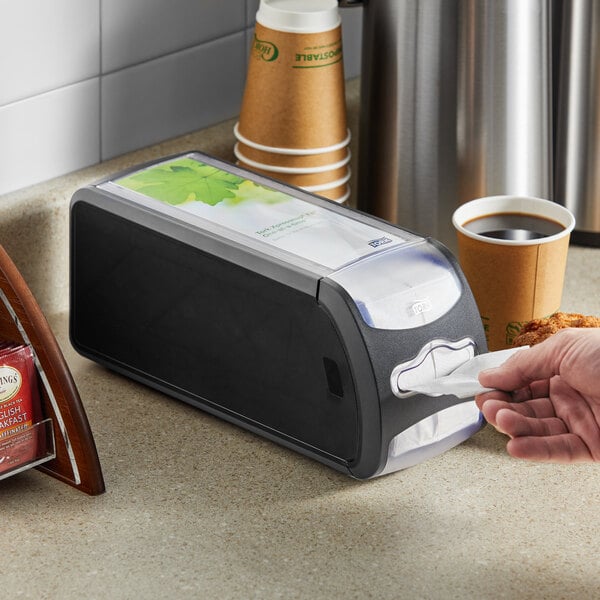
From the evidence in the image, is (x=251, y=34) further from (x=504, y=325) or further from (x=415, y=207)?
(x=504, y=325)

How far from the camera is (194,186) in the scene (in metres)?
1.00

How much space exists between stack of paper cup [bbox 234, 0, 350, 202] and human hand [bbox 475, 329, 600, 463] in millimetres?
353

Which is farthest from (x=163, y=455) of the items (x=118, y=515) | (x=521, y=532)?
(x=521, y=532)

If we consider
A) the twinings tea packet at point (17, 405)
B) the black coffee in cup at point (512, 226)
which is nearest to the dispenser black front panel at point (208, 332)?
the twinings tea packet at point (17, 405)

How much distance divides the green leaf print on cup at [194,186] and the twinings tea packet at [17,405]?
185mm

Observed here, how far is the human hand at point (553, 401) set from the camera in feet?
2.81

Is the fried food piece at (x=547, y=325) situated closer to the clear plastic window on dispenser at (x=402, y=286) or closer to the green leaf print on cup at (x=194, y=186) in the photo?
the clear plastic window on dispenser at (x=402, y=286)

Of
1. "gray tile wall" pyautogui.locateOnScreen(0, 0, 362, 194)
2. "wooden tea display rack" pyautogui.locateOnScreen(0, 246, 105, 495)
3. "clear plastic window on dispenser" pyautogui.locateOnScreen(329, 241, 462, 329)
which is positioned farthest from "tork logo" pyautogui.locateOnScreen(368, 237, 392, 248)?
"gray tile wall" pyautogui.locateOnScreen(0, 0, 362, 194)

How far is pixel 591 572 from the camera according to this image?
2.70 ft

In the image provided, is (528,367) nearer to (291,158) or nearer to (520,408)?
(520,408)

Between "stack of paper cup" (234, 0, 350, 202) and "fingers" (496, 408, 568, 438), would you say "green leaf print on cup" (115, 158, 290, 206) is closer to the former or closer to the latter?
"stack of paper cup" (234, 0, 350, 202)

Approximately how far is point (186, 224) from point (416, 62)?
1.04 ft

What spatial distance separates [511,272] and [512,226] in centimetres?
8

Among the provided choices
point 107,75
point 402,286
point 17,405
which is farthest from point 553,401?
point 107,75
